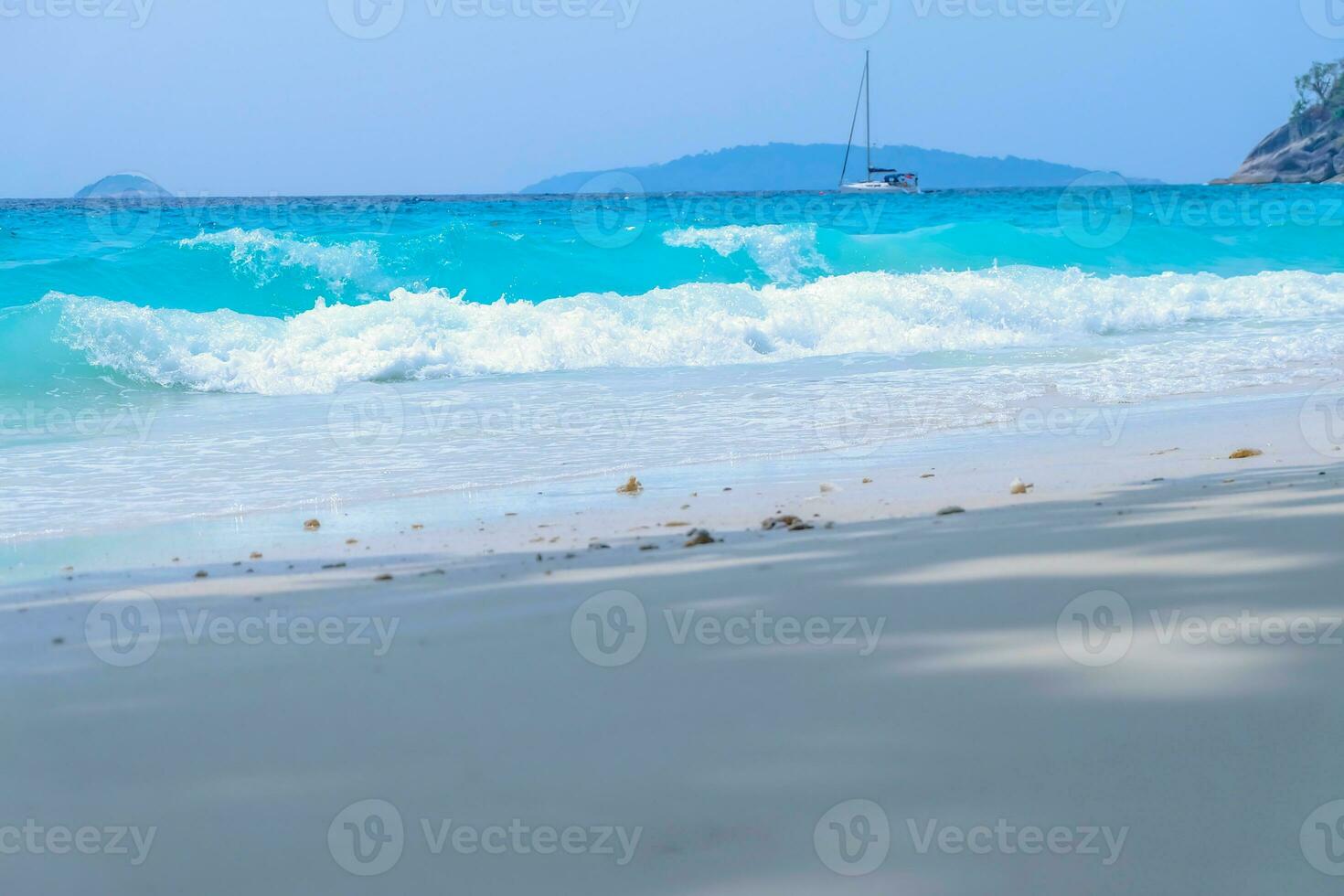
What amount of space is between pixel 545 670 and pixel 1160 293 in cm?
1598

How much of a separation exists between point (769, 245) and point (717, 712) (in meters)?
17.6

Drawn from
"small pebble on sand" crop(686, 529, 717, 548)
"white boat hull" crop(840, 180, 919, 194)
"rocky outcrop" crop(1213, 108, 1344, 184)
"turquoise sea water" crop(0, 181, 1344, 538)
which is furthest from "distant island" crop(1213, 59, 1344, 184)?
"small pebble on sand" crop(686, 529, 717, 548)

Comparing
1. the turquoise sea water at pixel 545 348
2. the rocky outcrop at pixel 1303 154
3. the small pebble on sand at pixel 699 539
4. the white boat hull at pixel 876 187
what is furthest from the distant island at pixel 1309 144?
the small pebble on sand at pixel 699 539

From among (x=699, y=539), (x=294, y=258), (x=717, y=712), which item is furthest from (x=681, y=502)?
(x=294, y=258)

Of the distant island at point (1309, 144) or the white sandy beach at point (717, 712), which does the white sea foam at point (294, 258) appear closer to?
the white sandy beach at point (717, 712)

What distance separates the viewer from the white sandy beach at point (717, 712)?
1.98 meters

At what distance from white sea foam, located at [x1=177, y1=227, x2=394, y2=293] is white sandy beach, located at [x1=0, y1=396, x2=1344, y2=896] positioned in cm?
1263

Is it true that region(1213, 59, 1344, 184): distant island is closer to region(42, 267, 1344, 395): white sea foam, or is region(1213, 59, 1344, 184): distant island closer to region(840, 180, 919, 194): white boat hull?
region(840, 180, 919, 194): white boat hull

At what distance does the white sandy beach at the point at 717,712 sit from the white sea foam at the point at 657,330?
666cm

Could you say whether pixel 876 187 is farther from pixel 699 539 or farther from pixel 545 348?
pixel 699 539

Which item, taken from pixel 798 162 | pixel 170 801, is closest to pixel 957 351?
pixel 170 801

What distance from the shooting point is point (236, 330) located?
12406mm

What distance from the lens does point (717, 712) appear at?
2.55 m

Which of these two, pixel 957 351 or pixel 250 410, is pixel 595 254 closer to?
pixel 957 351
